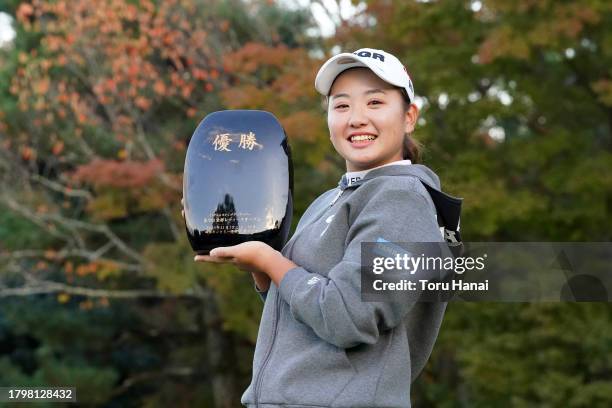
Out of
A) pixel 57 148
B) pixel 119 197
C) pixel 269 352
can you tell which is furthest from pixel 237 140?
pixel 57 148

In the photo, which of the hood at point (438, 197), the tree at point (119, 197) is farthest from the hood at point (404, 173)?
the tree at point (119, 197)

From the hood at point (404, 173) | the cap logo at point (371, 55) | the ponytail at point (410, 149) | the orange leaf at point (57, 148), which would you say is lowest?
the hood at point (404, 173)

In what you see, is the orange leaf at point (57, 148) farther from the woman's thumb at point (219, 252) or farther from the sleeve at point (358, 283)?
the sleeve at point (358, 283)

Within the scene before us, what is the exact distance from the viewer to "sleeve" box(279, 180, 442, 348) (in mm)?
1688

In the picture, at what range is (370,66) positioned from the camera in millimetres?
1887

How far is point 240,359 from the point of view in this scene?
1265cm

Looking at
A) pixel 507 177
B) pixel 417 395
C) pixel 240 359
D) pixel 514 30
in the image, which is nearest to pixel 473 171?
pixel 507 177

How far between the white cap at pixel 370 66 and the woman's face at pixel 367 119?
0.08ft

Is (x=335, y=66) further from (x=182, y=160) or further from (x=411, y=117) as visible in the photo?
(x=182, y=160)

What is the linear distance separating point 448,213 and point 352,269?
30 centimetres

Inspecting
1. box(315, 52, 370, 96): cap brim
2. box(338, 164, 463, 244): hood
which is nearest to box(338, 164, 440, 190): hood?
box(338, 164, 463, 244): hood

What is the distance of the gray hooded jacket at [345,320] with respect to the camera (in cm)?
170

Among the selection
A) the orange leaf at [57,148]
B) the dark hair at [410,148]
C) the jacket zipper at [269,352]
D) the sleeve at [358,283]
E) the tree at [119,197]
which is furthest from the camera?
the orange leaf at [57,148]

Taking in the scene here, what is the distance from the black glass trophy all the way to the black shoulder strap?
347 mm
